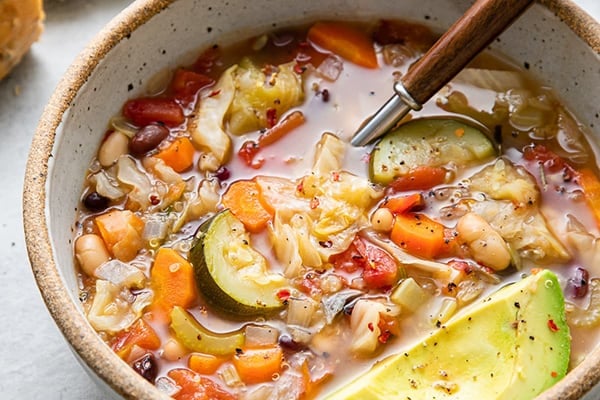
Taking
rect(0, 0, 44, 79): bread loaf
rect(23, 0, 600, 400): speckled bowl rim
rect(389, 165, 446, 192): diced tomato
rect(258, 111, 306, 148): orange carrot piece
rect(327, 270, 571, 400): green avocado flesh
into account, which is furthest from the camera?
rect(0, 0, 44, 79): bread loaf

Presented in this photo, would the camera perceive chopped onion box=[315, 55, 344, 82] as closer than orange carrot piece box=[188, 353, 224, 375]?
No

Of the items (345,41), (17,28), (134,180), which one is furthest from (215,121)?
(17,28)

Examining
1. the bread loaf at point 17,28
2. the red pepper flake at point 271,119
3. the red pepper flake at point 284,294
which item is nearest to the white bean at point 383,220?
the red pepper flake at point 284,294

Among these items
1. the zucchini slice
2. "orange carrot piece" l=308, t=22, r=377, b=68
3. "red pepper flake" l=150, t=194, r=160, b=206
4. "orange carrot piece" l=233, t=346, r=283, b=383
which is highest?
"orange carrot piece" l=308, t=22, r=377, b=68

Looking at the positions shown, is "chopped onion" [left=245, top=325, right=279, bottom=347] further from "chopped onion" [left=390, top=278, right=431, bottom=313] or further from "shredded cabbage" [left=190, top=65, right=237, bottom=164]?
"shredded cabbage" [left=190, top=65, right=237, bottom=164]

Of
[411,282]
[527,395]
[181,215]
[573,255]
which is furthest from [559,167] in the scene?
[181,215]

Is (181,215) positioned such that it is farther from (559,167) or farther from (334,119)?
(559,167)

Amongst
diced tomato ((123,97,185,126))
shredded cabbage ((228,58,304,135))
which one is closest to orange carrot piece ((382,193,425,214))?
shredded cabbage ((228,58,304,135))

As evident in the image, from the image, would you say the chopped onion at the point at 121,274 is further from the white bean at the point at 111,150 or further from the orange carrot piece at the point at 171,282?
the white bean at the point at 111,150
